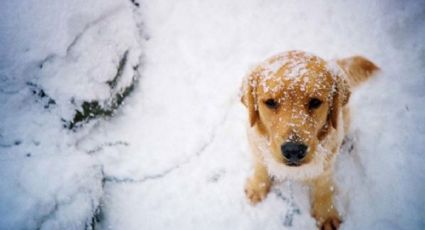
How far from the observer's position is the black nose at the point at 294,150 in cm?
223

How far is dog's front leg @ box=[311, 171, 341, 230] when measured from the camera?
2854mm

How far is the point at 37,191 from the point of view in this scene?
3.02 m

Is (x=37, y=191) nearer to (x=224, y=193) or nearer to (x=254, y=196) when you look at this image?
(x=224, y=193)

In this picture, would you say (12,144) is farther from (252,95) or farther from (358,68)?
(358,68)

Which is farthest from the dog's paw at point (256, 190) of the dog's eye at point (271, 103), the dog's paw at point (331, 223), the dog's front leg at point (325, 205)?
the dog's eye at point (271, 103)

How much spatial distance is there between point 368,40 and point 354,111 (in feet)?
4.07

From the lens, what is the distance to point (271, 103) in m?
2.39

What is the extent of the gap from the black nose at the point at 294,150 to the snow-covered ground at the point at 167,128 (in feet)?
3.36

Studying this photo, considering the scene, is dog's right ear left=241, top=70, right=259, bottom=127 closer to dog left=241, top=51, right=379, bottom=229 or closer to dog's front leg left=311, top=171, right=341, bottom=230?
dog left=241, top=51, right=379, bottom=229

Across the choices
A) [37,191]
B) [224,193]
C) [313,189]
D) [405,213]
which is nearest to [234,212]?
[224,193]

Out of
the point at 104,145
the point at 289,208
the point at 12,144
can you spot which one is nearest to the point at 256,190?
the point at 289,208

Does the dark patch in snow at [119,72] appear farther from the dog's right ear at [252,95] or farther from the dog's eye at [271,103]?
the dog's eye at [271,103]

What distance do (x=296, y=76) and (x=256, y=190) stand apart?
139 centimetres

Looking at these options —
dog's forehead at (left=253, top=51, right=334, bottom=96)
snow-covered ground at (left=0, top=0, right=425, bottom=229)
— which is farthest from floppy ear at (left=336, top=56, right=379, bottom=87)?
dog's forehead at (left=253, top=51, right=334, bottom=96)
